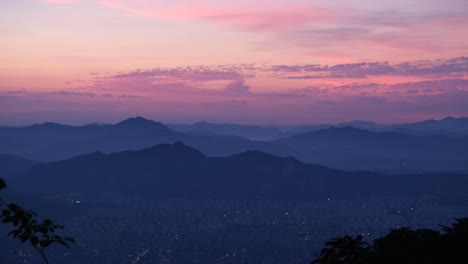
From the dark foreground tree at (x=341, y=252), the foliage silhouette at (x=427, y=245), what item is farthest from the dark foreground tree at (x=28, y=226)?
the foliage silhouette at (x=427, y=245)

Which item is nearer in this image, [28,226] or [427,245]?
[28,226]

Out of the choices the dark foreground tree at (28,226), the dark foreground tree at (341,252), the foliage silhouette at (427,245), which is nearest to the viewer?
the dark foreground tree at (28,226)

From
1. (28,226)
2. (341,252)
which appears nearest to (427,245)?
(341,252)

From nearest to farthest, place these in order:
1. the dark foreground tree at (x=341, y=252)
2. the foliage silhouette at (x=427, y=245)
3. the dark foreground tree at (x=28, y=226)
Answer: the dark foreground tree at (x=28, y=226) < the dark foreground tree at (x=341, y=252) < the foliage silhouette at (x=427, y=245)

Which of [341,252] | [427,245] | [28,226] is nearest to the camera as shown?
[28,226]

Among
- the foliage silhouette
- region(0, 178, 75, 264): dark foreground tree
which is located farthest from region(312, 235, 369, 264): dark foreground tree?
region(0, 178, 75, 264): dark foreground tree

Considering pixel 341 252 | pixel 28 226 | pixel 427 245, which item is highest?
pixel 28 226

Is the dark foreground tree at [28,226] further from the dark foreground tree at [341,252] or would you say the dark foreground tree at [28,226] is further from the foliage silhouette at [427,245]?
the foliage silhouette at [427,245]

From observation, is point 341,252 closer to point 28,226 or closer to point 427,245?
point 28,226

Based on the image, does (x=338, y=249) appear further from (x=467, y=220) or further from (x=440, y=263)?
(x=467, y=220)

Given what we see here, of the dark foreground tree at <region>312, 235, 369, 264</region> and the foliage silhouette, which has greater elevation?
the dark foreground tree at <region>312, 235, 369, 264</region>

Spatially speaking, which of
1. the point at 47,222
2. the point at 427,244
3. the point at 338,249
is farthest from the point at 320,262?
the point at 427,244

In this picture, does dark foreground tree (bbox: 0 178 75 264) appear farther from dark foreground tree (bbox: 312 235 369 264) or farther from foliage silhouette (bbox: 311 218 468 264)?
foliage silhouette (bbox: 311 218 468 264)
